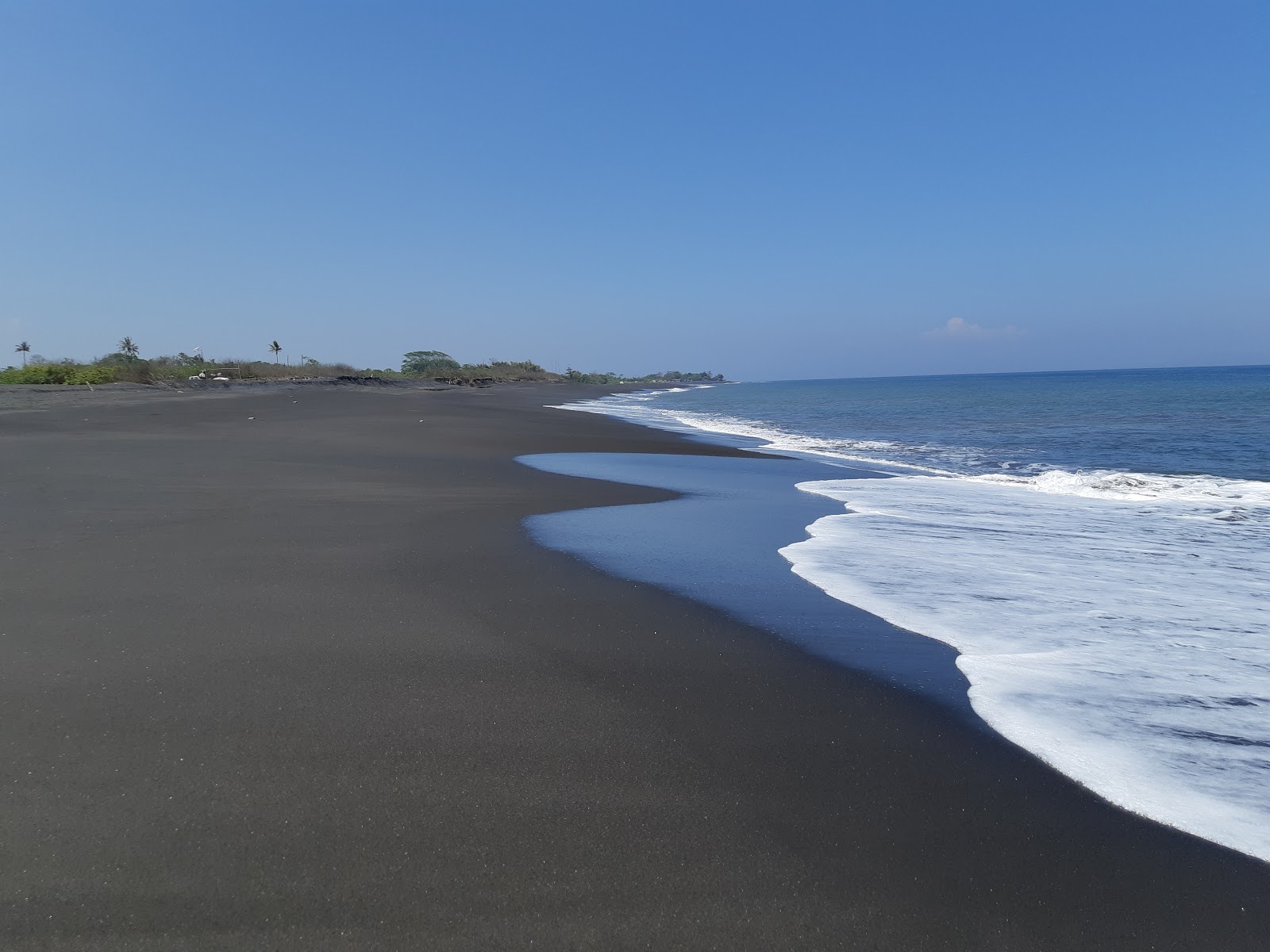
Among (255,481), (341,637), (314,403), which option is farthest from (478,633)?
(314,403)

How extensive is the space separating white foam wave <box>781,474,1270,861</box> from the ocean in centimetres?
1

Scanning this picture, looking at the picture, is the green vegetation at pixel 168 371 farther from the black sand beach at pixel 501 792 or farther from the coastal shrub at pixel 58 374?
the black sand beach at pixel 501 792

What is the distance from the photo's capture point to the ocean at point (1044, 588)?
303 cm

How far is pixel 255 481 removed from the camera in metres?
8.73

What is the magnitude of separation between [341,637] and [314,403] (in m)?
23.0

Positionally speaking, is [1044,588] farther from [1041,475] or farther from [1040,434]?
[1040,434]

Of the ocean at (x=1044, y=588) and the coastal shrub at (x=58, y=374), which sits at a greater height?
the coastal shrub at (x=58, y=374)

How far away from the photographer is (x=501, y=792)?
2469 mm

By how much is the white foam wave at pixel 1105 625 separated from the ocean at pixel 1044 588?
14 millimetres

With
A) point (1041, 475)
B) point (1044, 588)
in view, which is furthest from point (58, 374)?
point (1044, 588)

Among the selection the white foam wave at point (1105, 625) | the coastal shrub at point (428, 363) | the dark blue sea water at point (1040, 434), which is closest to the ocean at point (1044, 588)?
the white foam wave at point (1105, 625)

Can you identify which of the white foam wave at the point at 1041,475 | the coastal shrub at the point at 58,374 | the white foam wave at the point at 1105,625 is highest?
the coastal shrub at the point at 58,374

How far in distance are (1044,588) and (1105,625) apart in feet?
2.80

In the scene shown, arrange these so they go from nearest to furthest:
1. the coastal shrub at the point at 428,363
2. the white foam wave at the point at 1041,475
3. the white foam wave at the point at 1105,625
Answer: the white foam wave at the point at 1105,625 < the white foam wave at the point at 1041,475 < the coastal shrub at the point at 428,363
